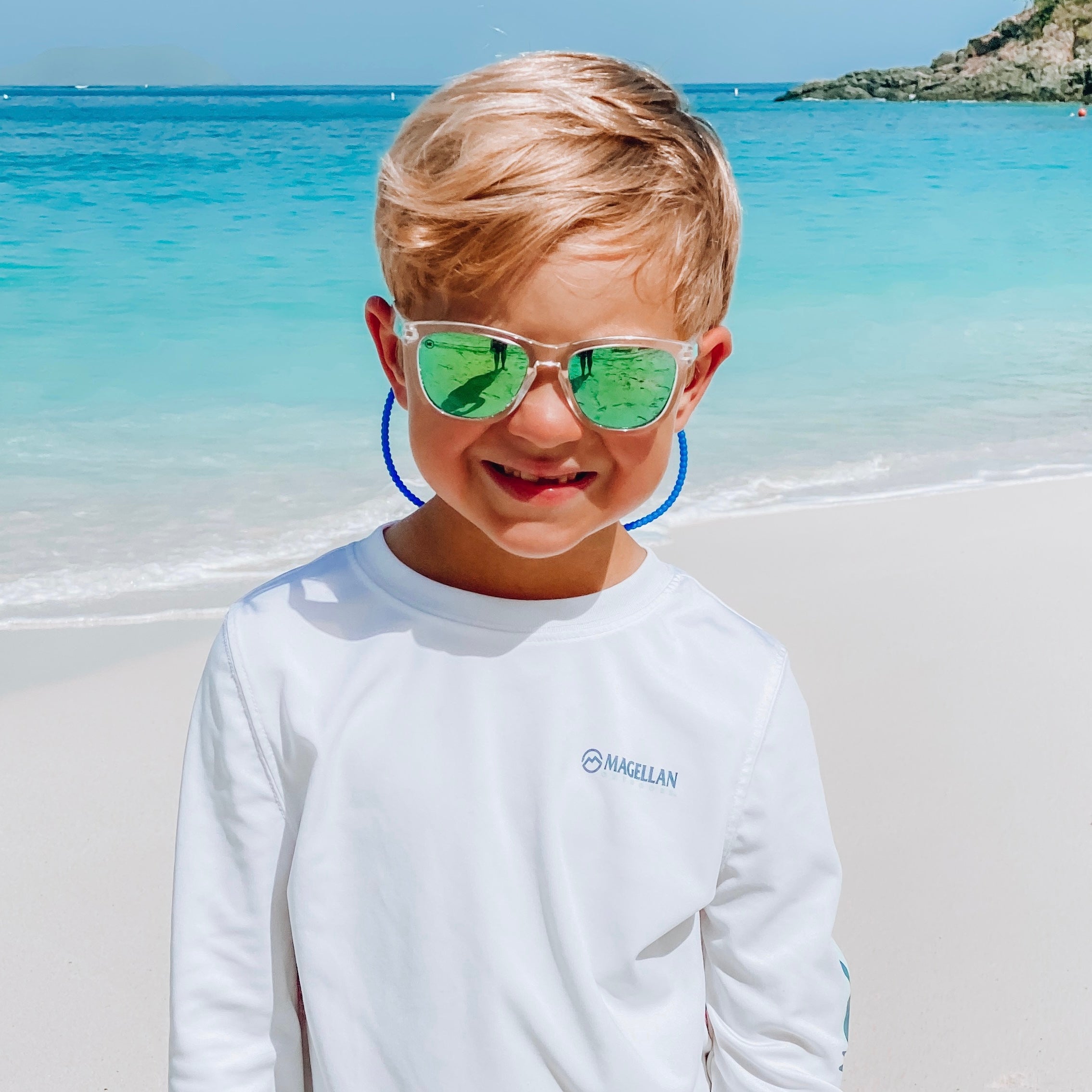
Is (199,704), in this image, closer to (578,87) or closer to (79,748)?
(578,87)

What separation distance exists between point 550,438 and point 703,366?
28 centimetres

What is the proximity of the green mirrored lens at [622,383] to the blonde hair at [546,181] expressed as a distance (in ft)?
0.28

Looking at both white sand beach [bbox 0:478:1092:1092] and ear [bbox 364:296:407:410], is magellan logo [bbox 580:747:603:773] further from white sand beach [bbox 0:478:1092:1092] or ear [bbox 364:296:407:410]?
white sand beach [bbox 0:478:1092:1092]

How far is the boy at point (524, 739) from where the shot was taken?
4.18ft

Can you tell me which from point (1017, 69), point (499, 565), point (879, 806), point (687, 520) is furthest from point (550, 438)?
point (1017, 69)

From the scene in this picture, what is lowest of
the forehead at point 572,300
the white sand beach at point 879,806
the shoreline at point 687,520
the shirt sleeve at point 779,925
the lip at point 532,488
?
the shoreline at point 687,520

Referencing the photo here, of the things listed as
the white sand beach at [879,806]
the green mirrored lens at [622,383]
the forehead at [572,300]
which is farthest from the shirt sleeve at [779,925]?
the white sand beach at [879,806]

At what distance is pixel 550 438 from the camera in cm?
129

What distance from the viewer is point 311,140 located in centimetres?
3353

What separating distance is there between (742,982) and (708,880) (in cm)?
16

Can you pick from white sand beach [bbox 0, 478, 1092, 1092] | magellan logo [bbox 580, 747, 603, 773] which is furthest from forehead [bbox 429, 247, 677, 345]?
white sand beach [bbox 0, 478, 1092, 1092]

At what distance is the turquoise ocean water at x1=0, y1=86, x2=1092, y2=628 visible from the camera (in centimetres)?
541

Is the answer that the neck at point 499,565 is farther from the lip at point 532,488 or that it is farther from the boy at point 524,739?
the lip at point 532,488

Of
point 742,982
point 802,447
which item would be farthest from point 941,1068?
point 802,447
